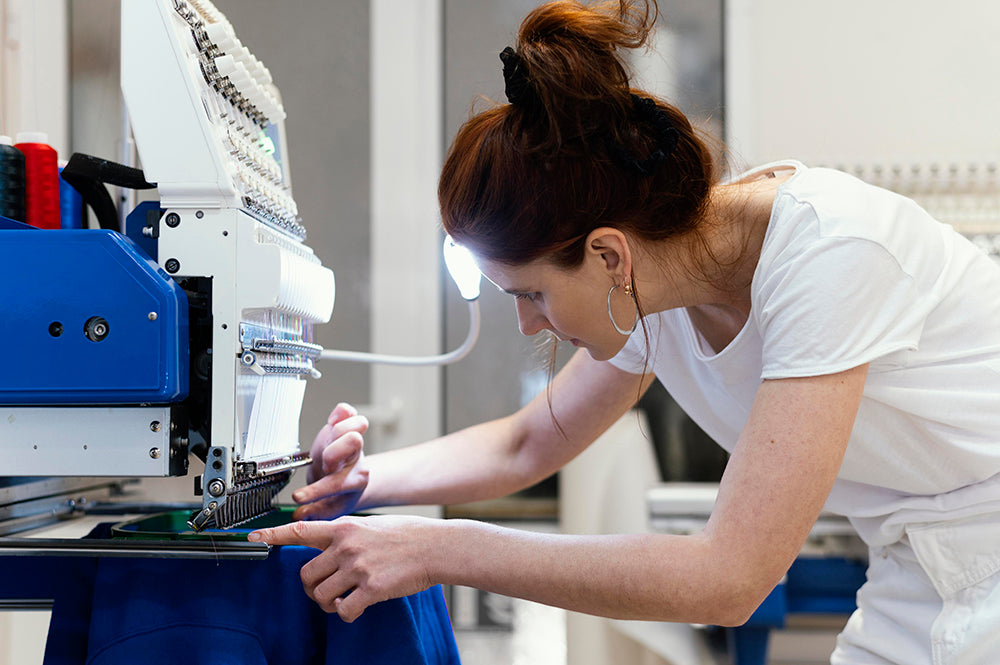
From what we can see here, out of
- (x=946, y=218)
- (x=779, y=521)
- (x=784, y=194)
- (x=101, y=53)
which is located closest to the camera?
(x=779, y=521)

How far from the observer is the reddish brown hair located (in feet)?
2.79

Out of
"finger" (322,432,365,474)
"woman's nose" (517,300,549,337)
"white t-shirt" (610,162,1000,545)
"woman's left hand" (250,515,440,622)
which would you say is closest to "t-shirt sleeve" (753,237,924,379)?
"white t-shirt" (610,162,1000,545)

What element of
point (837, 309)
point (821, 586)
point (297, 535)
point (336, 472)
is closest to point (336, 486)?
point (336, 472)

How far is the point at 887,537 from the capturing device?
97cm

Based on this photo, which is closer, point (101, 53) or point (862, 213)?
point (862, 213)

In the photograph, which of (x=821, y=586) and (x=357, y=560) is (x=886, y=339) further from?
(x=821, y=586)

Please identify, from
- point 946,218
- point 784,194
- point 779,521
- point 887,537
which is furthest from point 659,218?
point 946,218

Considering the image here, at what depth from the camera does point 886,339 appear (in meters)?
0.78

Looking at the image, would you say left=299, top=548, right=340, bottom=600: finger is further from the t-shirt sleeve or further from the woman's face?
the t-shirt sleeve

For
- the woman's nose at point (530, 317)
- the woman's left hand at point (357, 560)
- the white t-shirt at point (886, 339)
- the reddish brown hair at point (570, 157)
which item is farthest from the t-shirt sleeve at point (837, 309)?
the woman's left hand at point (357, 560)

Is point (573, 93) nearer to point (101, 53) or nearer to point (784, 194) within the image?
point (784, 194)

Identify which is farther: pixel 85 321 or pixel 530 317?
pixel 530 317

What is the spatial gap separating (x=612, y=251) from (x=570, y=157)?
0.12 meters

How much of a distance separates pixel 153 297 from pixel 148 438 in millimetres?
136
